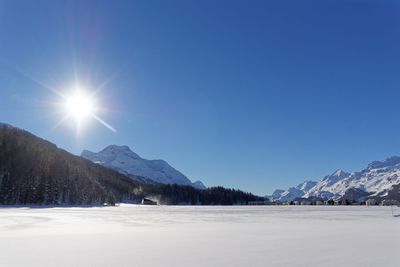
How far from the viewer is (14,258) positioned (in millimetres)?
11383

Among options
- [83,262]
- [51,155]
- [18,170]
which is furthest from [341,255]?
[51,155]

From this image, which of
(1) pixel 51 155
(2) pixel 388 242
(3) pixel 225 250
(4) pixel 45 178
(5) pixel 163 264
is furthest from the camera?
(1) pixel 51 155

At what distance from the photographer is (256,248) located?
13.7m

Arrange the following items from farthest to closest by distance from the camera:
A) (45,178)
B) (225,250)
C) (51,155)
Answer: (51,155), (45,178), (225,250)

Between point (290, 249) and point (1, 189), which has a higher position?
point (1, 189)

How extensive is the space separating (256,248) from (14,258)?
311 inches

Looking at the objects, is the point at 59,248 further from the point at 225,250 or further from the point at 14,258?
the point at 225,250

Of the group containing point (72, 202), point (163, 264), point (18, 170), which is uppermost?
point (18, 170)

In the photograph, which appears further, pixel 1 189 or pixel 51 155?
pixel 51 155

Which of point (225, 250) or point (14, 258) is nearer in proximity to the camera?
point (14, 258)

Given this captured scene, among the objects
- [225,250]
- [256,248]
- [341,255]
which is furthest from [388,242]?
[225,250]

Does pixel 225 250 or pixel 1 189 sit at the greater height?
pixel 1 189

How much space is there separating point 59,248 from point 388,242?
42.3 ft

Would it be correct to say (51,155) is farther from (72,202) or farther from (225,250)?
(225,250)
